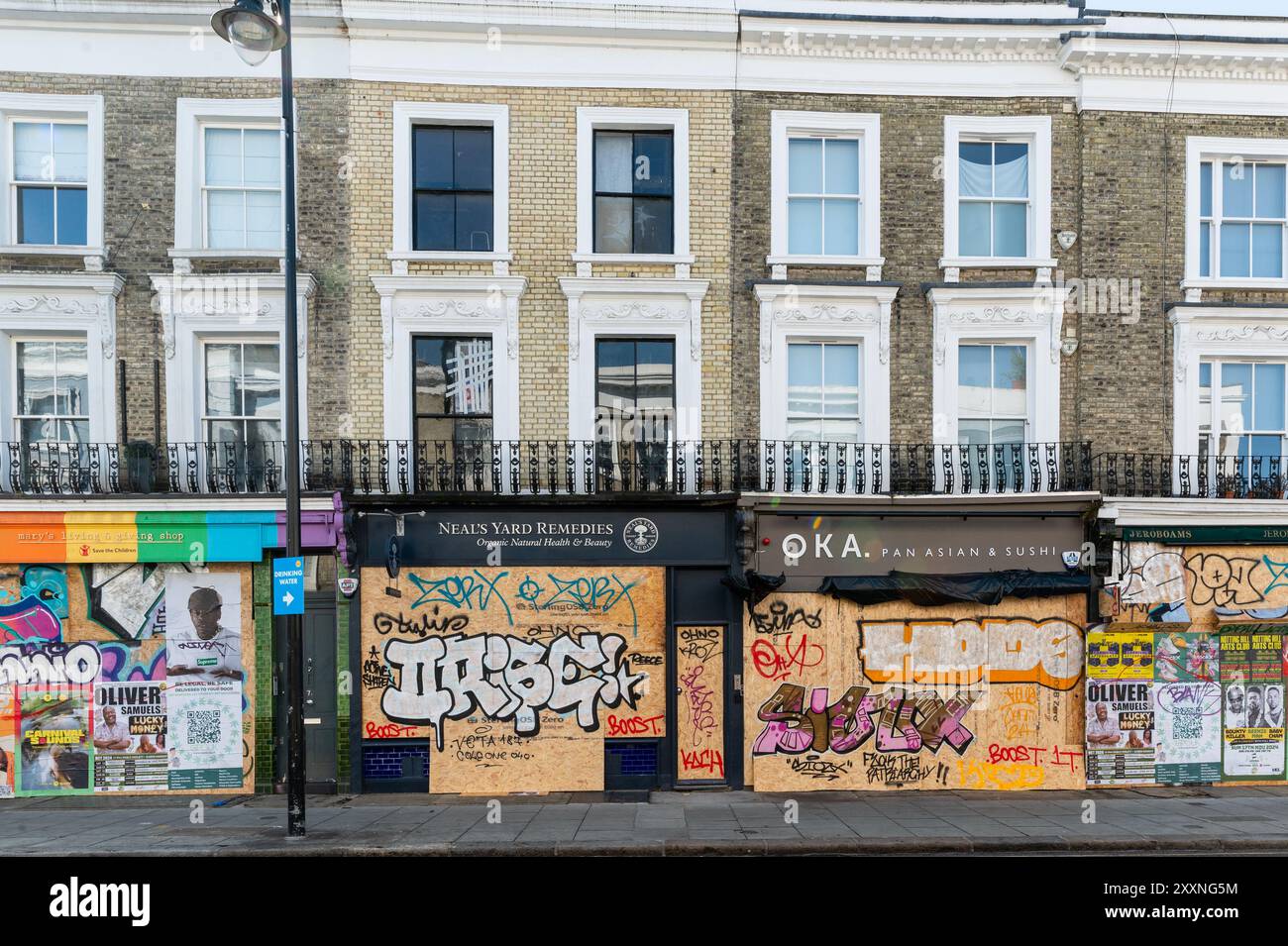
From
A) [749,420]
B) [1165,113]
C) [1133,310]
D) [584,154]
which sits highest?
[1165,113]

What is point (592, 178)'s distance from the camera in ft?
35.5

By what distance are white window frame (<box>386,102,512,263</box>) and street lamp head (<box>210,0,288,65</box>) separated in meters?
2.63

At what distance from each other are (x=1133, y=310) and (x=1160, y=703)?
584cm

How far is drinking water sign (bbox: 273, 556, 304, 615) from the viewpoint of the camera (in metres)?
8.30

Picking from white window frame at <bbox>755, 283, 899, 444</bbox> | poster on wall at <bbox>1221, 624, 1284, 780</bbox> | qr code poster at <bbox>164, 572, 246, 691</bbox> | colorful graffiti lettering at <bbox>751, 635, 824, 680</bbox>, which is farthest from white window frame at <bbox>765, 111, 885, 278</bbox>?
qr code poster at <bbox>164, 572, 246, 691</bbox>

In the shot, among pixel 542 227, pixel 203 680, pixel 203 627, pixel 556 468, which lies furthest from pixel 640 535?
pixel 203 680

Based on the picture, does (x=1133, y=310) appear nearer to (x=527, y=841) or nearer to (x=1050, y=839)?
(x=1050, y=839)

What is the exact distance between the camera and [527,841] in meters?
8.21

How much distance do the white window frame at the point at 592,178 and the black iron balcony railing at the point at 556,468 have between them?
2.73 m

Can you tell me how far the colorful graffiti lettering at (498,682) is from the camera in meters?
10.2

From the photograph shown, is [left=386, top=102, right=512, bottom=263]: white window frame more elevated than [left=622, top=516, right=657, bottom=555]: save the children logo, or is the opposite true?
[left=386, top=102, right=512, bottom=263]: white window frame

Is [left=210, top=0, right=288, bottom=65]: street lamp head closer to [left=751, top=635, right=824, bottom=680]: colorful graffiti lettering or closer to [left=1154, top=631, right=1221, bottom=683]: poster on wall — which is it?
[left=751, top=635, right=824, bottom=680]: colorful graffiti lettering

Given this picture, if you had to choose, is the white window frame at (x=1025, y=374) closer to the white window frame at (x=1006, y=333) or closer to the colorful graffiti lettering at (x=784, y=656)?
the white window frame at (x=1006, y=333)

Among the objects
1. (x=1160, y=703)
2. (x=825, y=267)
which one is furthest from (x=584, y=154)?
(x=1160, y=703)
